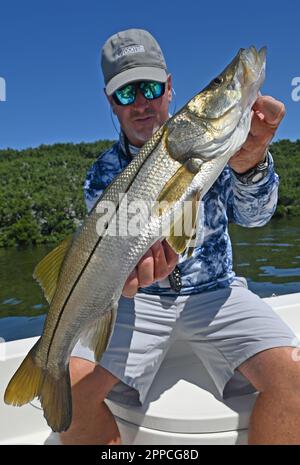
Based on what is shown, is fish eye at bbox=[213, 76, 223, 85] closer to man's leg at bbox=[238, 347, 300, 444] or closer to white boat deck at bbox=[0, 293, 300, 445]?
man's leg at bbox=[238, 347, 300, 444]

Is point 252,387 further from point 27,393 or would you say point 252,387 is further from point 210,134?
point 210,134

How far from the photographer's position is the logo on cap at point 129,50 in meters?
3.09

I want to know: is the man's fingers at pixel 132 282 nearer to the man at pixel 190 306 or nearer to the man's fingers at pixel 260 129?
the man at pixel 190 306

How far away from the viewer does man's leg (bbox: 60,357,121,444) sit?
250 cm

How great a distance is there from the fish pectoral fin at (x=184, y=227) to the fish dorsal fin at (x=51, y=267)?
0.50 metres

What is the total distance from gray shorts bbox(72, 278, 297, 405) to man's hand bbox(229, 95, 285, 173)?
0.84 meters

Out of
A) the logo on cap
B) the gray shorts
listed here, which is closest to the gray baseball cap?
the logo on cap

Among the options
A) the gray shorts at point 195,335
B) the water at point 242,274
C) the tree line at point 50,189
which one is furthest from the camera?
the tree line at point 50,189

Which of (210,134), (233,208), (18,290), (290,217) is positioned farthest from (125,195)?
(290,217)

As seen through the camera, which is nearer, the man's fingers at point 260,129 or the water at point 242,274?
the man's fingers at point 260,129

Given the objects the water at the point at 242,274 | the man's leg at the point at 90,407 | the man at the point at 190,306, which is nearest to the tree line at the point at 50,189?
the water at the point at 242,274

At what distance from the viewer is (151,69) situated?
3.02 m

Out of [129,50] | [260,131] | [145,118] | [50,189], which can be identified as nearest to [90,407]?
[260,131]

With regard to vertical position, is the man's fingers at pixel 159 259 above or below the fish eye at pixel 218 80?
below
